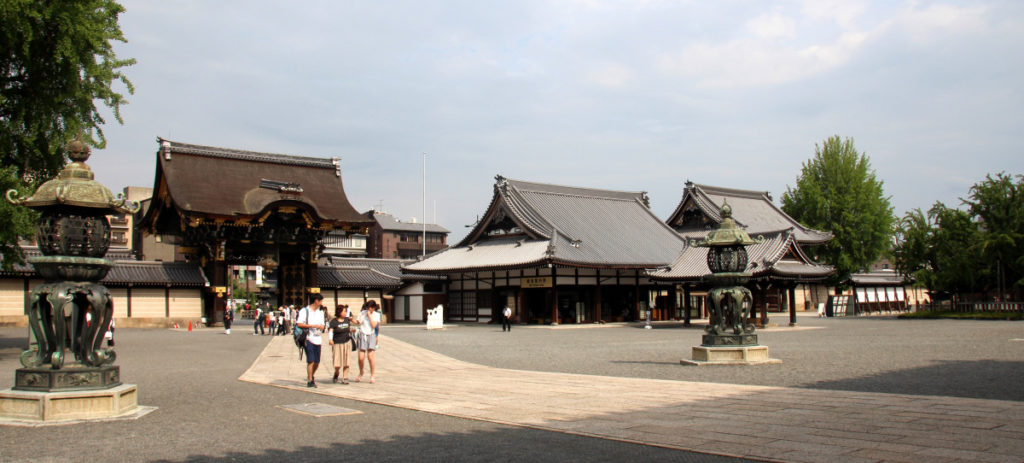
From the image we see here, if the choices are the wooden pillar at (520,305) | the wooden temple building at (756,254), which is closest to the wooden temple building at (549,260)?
the wooden pillar at (520,305)

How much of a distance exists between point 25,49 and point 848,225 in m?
51.9

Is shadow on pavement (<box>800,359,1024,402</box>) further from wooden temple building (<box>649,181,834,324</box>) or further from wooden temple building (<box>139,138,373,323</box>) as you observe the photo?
wooden temple building (<box>139,138,373,323</box>)

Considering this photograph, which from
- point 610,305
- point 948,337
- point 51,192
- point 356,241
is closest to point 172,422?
point 51,192

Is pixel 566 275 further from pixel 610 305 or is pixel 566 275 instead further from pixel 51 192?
pixel 51 192

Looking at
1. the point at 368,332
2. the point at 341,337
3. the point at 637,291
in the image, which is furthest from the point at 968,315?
the point at 341,337

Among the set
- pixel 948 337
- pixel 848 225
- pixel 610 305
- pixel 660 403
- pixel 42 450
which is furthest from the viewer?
pixel 848 225

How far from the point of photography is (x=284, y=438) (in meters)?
8.05

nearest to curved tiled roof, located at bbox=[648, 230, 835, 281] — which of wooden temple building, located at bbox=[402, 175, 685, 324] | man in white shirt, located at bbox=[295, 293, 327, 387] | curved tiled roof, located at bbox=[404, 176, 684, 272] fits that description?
wooden temple building, located at bbox=[402, 175, 685, 324]

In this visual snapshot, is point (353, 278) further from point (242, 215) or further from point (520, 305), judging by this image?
point (520, 305)

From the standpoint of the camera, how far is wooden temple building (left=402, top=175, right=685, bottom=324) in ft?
129

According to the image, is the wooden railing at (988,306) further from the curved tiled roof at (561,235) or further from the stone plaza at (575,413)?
the stone plaza at (575,413)

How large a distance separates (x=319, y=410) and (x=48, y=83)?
14425 millimetres

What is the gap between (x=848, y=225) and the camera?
5403 cm

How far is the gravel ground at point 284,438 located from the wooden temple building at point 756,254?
10702 mm
